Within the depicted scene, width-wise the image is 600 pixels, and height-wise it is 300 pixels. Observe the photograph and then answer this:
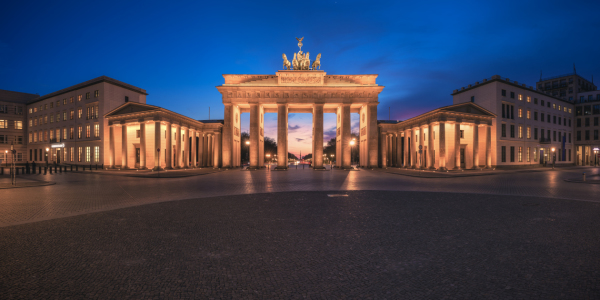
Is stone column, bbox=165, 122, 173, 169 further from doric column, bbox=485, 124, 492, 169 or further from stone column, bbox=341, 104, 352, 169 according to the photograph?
doric column, bbox=485, 124, 492, 169

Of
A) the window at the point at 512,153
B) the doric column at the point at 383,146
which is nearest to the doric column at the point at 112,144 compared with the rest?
the doric column at the point at 383,146

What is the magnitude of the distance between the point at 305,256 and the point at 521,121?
61.6 meters

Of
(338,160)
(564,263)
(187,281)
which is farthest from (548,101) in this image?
(187,281)

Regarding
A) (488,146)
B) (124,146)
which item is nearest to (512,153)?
(488,146)

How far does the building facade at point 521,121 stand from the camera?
154 feet

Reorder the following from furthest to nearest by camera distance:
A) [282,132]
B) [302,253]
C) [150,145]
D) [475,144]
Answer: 1. [282,132]
2. [150,145]
3. [475,144]
4. [302,253]

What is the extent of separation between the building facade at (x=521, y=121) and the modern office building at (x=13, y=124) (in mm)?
99132

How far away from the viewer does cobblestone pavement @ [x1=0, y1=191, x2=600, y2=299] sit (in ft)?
12.5

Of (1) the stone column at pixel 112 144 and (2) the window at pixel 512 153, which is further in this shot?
(2) the window at pixel 512 153

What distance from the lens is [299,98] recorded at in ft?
143

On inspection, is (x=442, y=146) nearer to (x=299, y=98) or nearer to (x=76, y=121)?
(x=299, y=98)

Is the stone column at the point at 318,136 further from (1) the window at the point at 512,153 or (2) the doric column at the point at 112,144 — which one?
(1) the window at the point at 512,153

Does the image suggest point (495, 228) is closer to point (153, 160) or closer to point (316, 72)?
point (316, 72)

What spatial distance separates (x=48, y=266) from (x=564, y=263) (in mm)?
9130
